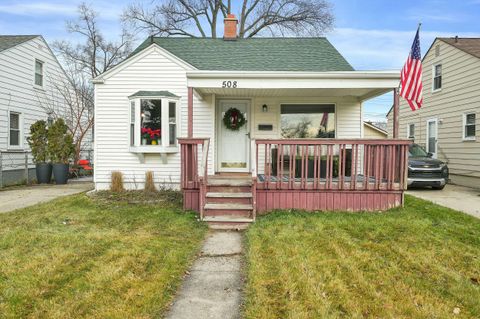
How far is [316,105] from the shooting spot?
9805mm

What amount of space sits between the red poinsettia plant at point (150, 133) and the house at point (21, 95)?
18.4ft

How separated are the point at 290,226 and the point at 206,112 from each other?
4.68 metres

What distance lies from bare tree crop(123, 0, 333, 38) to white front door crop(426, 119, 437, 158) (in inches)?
528

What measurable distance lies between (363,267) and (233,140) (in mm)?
6248

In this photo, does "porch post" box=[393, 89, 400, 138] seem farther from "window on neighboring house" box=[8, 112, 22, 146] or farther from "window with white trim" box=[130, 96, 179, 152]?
"window on neighboring house" box=[8, 112, 22, 146]

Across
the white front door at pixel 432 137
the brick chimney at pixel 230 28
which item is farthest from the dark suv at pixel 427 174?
the brick chimney at pixel 230 28

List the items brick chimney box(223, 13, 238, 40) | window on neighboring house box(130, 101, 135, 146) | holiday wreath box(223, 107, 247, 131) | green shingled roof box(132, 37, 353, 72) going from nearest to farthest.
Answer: window on neighboring house box(130, 101, 135, 146) < holiday wreath box(223, 107, 247, 131) < green shingled roof box(132, 37, 353, 72) < brick chimney box(223, 13, 238, 40)

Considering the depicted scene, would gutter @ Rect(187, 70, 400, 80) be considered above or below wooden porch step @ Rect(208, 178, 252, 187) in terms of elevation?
above

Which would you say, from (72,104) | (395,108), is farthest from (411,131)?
(72,104)

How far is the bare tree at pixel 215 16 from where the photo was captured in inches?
980

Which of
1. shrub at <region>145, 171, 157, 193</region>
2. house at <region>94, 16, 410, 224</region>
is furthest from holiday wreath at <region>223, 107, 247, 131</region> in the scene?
shrub at <region>145, 171, 157, 193</region>

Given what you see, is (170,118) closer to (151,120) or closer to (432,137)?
(151,120)

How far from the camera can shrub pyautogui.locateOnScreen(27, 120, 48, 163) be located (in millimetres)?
12266

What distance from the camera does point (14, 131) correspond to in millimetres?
13273
